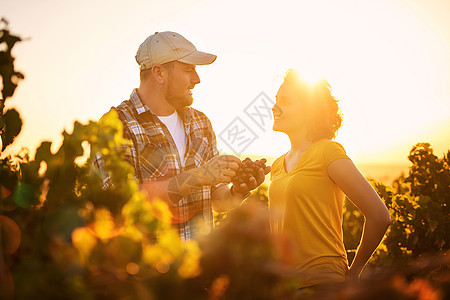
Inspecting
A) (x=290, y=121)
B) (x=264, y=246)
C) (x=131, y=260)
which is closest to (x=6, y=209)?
(x=131, y=260)

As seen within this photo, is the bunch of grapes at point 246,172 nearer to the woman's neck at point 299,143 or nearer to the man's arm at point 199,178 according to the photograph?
the man's arm at point 199,178

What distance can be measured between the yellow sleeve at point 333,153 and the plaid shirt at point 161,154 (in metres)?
1.24

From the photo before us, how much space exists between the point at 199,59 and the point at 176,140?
2.94 ft

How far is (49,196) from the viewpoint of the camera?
109 centimetres

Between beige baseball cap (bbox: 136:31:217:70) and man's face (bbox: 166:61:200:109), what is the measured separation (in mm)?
90

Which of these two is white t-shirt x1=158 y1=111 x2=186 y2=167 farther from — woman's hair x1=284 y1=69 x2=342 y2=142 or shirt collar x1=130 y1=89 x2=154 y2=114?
woman's hair x1=284 y1=69 x2=342 y2=142

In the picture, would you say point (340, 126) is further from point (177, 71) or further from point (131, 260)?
point (131, 260)

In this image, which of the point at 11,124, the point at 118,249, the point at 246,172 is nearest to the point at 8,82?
the point at 11,124

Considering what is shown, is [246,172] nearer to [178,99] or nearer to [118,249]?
[178,99]

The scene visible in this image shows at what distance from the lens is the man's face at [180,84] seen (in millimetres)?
4207

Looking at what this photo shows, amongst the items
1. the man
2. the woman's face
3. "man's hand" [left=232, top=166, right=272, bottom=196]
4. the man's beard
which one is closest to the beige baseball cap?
the man

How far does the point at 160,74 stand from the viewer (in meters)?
4.29

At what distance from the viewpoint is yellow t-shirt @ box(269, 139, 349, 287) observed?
10.0ft

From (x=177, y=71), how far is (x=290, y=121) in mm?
1392
